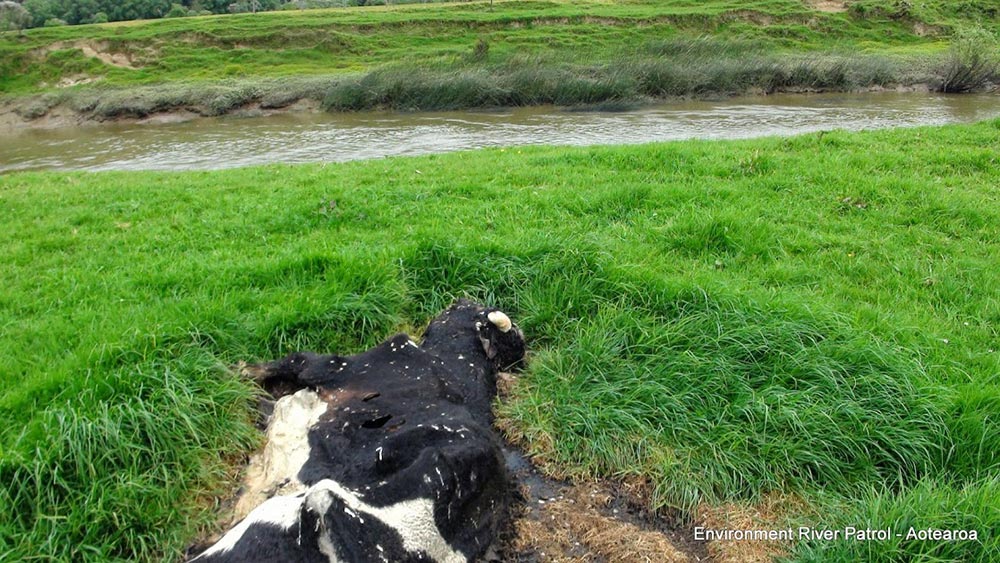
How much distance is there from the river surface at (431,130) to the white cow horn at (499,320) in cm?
1214

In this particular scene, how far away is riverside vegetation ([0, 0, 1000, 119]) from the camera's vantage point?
26.4 metres

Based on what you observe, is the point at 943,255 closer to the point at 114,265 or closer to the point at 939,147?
the point at 939,147

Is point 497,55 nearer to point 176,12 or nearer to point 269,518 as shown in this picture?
point 269,518

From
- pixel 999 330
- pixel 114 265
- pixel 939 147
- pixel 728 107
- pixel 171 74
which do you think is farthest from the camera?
pixel 171 74

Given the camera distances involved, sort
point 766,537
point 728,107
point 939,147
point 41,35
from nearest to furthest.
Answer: point 766,537
point 939,147
point 728,107
point 41,35

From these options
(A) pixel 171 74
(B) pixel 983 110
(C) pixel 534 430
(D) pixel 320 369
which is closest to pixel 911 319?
(C) pixel 534 430

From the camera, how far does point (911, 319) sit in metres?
4.59

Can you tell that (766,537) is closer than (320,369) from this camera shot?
Yes

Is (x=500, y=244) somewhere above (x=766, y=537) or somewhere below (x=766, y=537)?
above

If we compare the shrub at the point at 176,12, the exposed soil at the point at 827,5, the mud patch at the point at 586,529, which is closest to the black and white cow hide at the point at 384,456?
the mud patch at the point at 586,529

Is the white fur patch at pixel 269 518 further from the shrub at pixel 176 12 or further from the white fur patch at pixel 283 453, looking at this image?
the shrub at pixel 176 12

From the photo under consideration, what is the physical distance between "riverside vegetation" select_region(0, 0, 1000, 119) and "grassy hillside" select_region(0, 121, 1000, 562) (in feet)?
64.0

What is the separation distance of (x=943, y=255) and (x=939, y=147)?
429 centimetres

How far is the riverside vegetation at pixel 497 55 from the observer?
26375 mm
